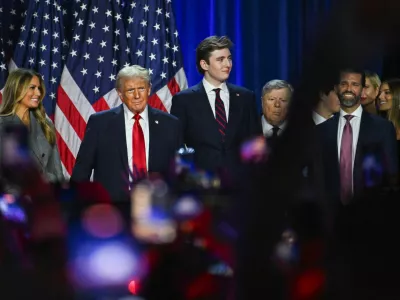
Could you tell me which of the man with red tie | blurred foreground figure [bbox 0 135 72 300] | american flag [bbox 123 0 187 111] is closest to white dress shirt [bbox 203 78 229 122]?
the man with red tie

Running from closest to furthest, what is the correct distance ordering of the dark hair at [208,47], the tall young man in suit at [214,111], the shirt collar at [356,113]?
the shirt collar at [356,113]
the tall young man in suit at [214,111]
the dark hair at [208,47]

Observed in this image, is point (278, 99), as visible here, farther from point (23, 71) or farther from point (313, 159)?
point (313, 159)

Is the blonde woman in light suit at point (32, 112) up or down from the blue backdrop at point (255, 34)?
down

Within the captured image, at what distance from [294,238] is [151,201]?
0.40 feet

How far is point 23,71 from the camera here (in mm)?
4168

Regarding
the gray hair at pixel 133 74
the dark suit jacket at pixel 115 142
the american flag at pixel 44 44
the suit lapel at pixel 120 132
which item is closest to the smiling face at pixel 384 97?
the dark suit jacket at pixel 115 142

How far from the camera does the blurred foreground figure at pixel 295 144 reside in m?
0.50

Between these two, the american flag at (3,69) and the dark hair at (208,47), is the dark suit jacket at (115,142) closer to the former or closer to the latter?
the dark hair at (208,47)

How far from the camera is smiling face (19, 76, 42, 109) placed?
4047 mm

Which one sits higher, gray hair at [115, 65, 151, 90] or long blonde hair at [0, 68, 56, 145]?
gray hair at [115, 65, 151, 90]

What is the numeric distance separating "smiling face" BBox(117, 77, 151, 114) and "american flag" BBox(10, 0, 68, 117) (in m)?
1.90

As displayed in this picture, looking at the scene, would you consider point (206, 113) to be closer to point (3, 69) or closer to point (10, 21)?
point (3, 69)

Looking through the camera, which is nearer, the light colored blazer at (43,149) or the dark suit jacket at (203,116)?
the light colored blazer at (43,149)

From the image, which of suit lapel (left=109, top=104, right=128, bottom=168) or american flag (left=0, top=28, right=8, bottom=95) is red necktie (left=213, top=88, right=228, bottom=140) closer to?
suit lapel (left=109, top=104, right=128, bottom=168)
